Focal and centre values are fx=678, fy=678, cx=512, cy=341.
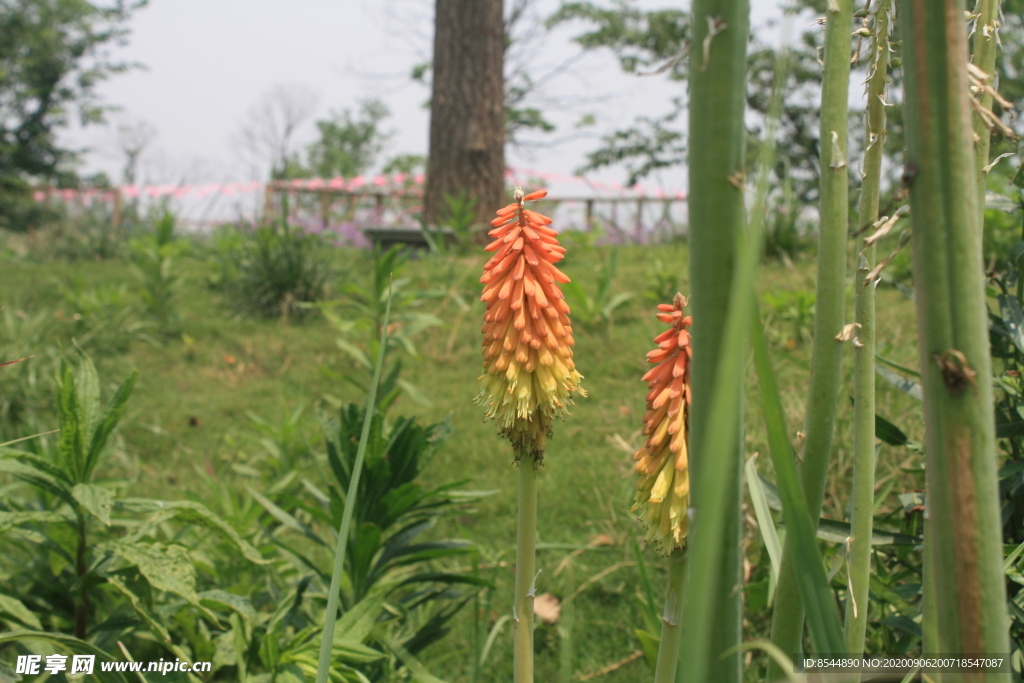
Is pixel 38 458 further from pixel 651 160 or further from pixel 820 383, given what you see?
pixel 651 160

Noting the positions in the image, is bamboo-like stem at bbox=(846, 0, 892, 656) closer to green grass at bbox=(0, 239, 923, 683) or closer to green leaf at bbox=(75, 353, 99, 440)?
green grass at bbox=(0, 239, 923, 683)

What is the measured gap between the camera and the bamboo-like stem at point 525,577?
878 millimetres

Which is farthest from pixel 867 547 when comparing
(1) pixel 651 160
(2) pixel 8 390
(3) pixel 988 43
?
(1) pixel 651 160

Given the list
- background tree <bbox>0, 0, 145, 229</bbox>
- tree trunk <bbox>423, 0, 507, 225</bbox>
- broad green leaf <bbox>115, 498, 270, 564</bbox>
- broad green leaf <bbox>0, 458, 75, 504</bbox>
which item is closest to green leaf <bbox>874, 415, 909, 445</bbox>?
broad green leaf <bbox>115, 498, 270, 564</bbox>

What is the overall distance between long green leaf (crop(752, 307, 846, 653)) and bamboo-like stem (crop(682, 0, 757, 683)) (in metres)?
0.02

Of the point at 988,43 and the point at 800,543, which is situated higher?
the point at 988,43

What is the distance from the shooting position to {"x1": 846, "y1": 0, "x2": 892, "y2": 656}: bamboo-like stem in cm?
74

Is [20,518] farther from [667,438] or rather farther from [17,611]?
[667,438]

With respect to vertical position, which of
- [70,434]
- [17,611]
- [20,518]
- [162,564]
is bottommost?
[17,611]

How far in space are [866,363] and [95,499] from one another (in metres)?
1.38

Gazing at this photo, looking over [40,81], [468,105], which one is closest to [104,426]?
[468,105]

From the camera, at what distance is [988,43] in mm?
829

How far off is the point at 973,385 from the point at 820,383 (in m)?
0.18

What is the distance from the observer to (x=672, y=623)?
31.7 inches
